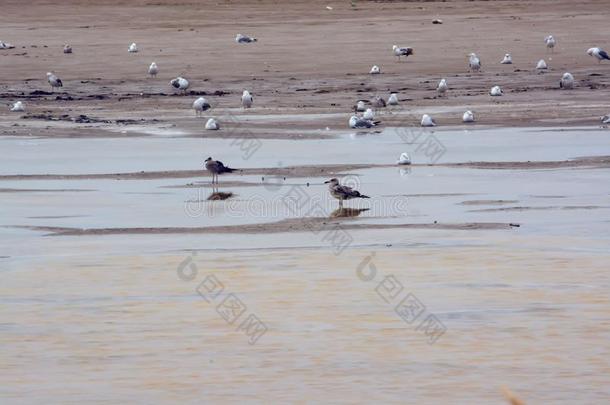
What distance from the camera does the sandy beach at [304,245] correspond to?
912 cm

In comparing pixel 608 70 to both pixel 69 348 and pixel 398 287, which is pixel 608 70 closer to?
pixel 398 287

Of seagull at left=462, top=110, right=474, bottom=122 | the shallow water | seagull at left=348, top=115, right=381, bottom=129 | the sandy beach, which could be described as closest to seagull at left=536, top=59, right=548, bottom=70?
the sandy beach

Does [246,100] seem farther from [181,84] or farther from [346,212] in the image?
[346,212]

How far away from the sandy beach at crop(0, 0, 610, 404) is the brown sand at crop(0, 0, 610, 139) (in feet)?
0.63

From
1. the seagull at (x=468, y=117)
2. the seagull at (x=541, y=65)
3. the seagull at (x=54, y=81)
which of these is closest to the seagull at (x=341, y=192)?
the seagull at (x=468, y=117)

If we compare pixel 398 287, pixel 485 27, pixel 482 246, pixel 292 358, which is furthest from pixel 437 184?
pixel 485 27

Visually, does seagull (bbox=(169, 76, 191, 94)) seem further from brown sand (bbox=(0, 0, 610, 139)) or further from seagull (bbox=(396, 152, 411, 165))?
seagull (bbox=(396, 152, 411, 165))

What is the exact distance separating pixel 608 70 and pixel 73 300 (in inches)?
952

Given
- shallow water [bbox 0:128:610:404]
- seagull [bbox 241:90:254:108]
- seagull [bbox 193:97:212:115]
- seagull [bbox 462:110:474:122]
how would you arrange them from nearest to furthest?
shallow water [bbox 0:128:610:404]
seagull [bbox 462:110:474:122]
seagull [bbox 193:97:212:115]
seagull [bbox 241:90:254:108]

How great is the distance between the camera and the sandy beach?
9117 mm

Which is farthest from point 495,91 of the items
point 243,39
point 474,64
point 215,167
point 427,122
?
point 243,39

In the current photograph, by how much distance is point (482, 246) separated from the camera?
1293cm

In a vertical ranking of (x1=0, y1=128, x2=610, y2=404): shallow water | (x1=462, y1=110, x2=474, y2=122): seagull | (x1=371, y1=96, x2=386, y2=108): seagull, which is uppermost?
(x1=371, y1=96, x2=386, y2=108): seagull

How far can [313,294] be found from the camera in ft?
36.4
